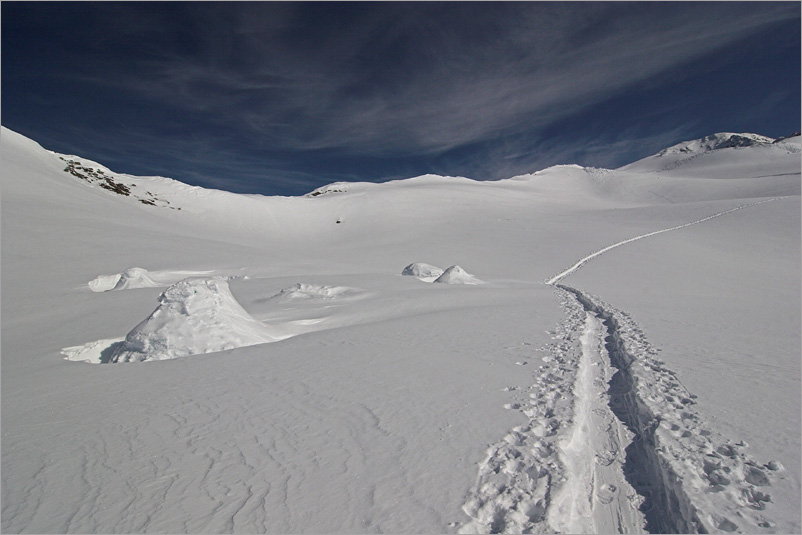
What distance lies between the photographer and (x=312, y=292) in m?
14.2

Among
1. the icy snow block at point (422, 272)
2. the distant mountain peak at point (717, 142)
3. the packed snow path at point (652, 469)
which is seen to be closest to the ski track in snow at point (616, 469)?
the packed snow path at point (652, 469)

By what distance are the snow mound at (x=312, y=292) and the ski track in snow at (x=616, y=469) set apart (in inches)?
383

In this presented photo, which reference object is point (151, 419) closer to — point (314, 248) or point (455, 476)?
point (455, 476)

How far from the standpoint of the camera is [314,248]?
35.7m

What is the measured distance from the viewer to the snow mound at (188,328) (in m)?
7.26

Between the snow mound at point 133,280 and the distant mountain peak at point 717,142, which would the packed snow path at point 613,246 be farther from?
the distant mountain peak at point 717,142

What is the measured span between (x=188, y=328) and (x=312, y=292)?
6.81 metres

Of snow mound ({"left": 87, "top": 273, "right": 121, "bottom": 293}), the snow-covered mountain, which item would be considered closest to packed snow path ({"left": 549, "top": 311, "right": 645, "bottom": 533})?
snow mound ({"left": 87, "top": 273, "right": 121, "bottom": 293})

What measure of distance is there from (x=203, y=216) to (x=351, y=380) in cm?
4230

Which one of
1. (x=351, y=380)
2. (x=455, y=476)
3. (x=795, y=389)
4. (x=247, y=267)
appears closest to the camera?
(x=455, y=476)

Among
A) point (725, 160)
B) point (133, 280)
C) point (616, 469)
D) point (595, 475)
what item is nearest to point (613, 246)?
point (616, 469)

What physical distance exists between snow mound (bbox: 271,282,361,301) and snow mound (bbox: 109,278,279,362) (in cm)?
546

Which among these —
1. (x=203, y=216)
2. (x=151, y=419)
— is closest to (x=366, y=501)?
(x=151, y=419)

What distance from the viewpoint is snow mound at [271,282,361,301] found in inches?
544
